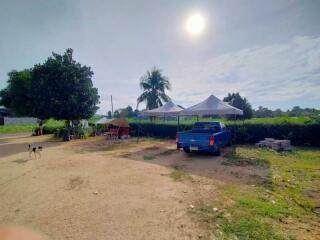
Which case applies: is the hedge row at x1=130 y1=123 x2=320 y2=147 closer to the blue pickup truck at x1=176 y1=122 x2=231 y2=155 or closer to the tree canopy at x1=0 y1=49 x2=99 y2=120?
the blue pickup truck at x1=176 y1=122 x2=231 y2=155

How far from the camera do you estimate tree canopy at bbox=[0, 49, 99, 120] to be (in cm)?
1866

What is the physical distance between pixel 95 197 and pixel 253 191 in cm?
401

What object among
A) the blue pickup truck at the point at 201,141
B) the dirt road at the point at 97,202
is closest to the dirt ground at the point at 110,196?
the dirt road at the point at 97,202

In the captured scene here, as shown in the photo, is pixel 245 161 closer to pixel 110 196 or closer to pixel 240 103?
pixel 110 196

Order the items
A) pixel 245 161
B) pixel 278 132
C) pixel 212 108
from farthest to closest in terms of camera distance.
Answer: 1. pixel 278 132
2. pixel 212 108
3. pixel 245 161

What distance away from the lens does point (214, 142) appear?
32.4ft

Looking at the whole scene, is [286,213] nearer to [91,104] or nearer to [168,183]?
[168,183]

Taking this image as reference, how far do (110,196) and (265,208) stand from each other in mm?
3533

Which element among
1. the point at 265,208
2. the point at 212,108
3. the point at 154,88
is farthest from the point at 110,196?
the point at 154,88

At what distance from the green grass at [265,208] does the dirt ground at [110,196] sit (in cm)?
37

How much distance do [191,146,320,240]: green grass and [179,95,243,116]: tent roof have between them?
5.52 metres

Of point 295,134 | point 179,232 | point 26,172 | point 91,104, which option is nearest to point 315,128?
point 295,134

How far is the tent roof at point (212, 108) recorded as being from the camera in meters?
12.6

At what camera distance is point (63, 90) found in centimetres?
1892
